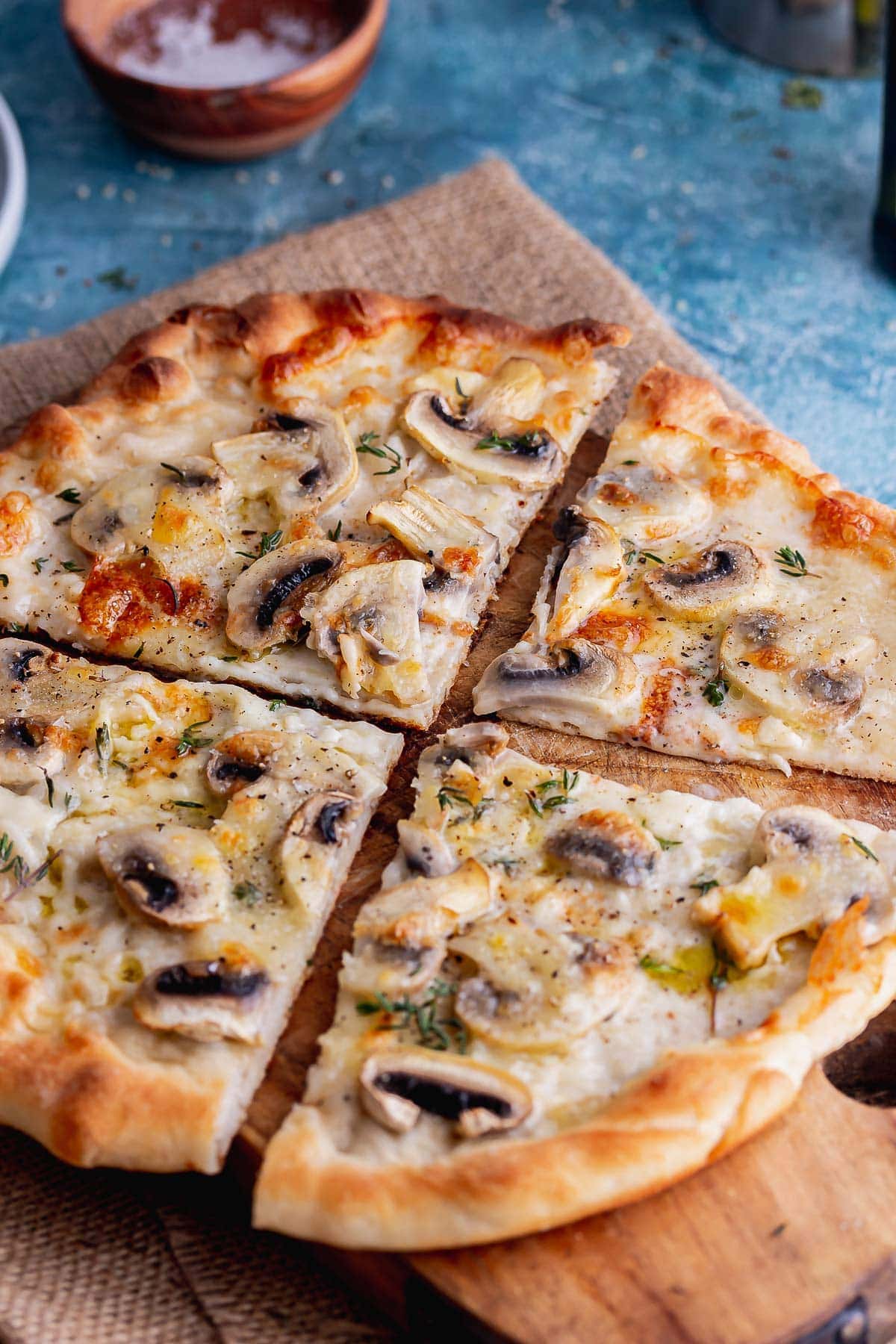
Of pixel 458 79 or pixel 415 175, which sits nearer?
pixel 415 175

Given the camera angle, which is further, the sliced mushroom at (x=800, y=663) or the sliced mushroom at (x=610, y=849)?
the sliced mushroom at (x=800, y=663)

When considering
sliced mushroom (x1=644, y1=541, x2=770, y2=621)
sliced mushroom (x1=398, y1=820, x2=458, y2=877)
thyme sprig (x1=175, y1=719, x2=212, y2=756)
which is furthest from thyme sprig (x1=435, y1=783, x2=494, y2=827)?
sliced mushroom (x1=644, y1=541, x2=770, y2=621)

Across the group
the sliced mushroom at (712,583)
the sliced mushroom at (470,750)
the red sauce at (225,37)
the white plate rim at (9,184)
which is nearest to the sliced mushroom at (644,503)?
the sliced mushroom at (712,583)

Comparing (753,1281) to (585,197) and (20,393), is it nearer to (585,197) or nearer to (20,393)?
(20,393)

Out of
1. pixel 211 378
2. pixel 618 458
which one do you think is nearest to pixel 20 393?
pixel 211 378

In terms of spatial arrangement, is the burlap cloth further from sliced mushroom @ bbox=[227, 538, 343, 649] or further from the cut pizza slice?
sliced mushroom @ bbox=[227, 538, 343, 649]

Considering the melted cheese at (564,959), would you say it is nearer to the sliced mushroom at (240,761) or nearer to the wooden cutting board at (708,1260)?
the wooden cutting board at (708,1260)
